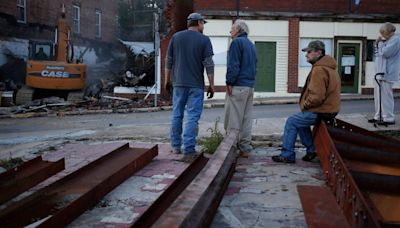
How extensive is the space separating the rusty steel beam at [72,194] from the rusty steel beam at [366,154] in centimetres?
237

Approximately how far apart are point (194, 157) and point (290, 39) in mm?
14608

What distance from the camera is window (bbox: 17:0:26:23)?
25.1 m

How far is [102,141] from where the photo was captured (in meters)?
8.09

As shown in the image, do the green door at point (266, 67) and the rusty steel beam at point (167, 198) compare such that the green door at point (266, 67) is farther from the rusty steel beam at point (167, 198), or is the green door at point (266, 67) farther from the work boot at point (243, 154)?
the rusty steel beam at point (167, 198)

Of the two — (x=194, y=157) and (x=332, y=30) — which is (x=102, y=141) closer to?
(x=194, y=157)

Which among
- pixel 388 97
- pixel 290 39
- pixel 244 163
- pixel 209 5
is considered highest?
pixel 209 5

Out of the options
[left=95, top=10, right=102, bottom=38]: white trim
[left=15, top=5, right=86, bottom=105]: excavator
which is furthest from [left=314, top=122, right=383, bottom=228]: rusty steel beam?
[left=95, top=10, right=102, bottom=38]: white trim

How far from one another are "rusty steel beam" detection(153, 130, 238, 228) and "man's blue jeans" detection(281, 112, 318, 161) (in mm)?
1006

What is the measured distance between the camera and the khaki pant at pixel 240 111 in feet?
21.1

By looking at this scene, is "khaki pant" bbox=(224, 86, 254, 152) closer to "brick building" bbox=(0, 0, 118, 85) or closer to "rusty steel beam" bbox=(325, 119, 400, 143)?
"rusty steel beam" bbox=(325, 119, 400, 143)

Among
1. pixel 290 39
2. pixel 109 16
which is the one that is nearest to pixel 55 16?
pixel 109 16

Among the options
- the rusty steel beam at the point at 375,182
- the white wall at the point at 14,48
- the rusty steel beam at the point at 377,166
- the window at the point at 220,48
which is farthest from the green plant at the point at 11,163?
the white wall at the point at 14,48

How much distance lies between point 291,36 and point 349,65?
295 centimetres

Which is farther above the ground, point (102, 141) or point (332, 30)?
point (332, 30)
